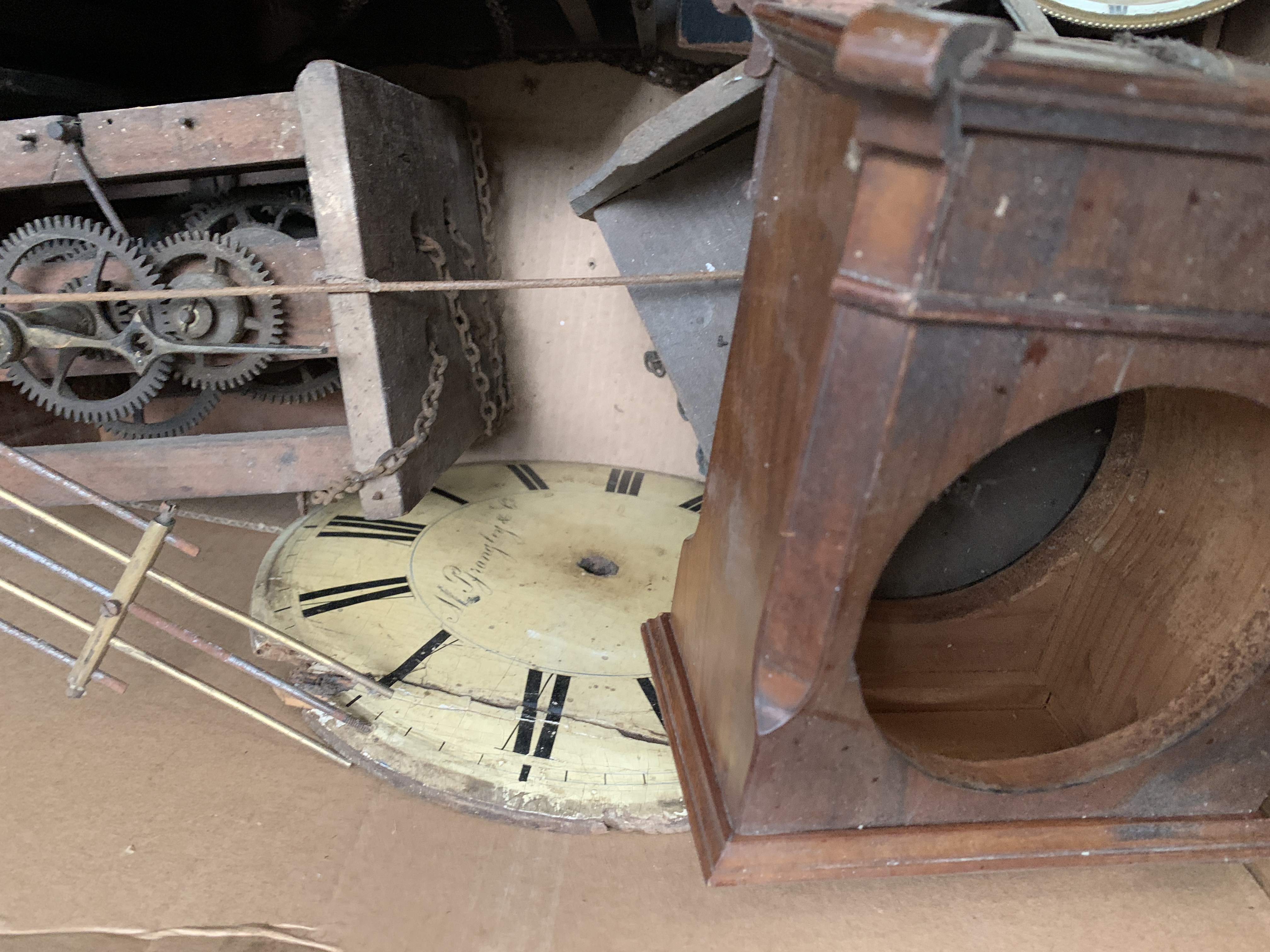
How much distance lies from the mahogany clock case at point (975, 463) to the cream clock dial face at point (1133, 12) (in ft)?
1.10

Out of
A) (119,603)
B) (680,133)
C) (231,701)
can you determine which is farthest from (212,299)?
(680,133)

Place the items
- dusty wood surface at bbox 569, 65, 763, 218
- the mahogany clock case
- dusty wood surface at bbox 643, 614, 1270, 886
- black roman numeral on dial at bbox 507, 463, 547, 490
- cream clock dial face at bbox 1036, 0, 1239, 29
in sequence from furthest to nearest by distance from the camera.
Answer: black roman numeral on dial at bbox 507, 463, 547, 490 → dusty wood surface at bbox 569, 65, 763, 218 → cream clock dial face at bbox 1036, 0, 1239, 29 → dusty wood surface at bbox 643, 614, 1270, 886 → the mahogany clock case

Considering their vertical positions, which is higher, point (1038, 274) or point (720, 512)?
point (1038, 274)

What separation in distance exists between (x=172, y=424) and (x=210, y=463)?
0.46 feet

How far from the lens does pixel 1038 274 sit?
46 cm

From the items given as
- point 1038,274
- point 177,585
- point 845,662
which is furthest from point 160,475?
point 1038,274

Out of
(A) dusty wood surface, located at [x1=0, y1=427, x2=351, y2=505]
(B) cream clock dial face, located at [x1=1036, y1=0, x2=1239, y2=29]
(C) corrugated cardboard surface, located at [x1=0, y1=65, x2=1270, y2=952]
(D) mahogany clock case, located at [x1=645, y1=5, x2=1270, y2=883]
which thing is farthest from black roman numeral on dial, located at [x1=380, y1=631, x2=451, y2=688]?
(B) cream clock dial face, located at [x1=1036, y1=0, x2=1239, y2=29]

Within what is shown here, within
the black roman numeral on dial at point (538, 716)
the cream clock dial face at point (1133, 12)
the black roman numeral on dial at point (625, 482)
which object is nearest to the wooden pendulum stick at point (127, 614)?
the black roman numeral on dial at point (538, 716)

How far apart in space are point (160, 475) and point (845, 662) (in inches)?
41.3

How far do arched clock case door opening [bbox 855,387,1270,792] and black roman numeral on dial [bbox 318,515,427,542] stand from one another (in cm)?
80

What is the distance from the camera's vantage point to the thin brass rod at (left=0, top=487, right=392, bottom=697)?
0.91 meters

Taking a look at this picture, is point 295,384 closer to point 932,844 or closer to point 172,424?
point 172,424

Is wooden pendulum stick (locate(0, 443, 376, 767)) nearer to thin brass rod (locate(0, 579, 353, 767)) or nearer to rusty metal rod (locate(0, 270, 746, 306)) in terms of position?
thin brass rod (locate(0, 579, 353, 767))

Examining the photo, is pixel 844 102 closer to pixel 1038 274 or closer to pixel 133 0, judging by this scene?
pixel 1038 274
